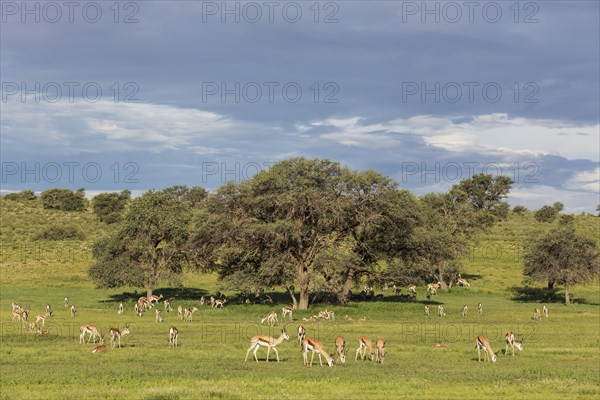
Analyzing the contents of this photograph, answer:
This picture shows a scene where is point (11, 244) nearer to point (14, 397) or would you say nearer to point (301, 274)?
point (301, 274)

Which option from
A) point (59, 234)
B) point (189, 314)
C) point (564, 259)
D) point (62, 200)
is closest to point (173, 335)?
point (189, 314)

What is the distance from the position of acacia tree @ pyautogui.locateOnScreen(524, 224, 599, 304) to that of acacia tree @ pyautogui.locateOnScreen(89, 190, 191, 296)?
35725 millimetres

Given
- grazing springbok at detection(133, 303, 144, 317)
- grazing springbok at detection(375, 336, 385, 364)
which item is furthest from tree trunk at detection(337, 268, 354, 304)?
grazing springbok at detection(375, 336, 385, 364)

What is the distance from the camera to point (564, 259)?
67.1 metres

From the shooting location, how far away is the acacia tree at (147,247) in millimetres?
59250

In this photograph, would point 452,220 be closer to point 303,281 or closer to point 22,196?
point 303,281

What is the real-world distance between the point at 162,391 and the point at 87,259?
7469 cm

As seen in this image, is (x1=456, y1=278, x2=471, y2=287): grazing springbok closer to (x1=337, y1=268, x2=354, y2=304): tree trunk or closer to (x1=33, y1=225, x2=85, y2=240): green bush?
(x1=337, y1=268, x2=354, y2=304): tree trunk

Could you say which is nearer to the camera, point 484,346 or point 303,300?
point 484,346

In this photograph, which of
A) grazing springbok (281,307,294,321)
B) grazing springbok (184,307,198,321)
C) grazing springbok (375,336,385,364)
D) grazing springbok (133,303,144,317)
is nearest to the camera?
grazing springbok (375,336,385,364)

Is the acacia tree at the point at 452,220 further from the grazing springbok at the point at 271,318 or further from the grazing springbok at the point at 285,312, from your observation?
the grazing springbok at the point at 271,318

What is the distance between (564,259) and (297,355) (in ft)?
146

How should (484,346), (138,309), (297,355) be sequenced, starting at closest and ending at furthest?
(484,346) < (297,355) < (138,309)

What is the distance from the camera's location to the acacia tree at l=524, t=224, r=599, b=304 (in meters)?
66.6
